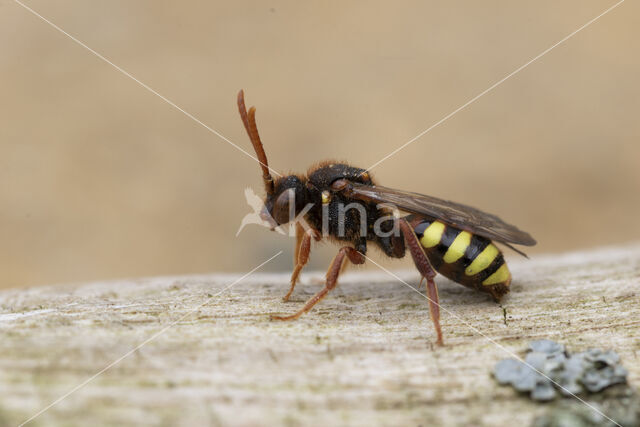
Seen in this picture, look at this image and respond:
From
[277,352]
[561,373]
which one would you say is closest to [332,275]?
[277,352]

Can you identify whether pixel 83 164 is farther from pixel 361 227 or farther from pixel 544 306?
pixel 544 306

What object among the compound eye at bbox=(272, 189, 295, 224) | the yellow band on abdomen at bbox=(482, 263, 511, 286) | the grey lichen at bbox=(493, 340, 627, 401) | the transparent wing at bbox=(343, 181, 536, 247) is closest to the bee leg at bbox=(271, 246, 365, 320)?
the transparent wing at bbox=(343, 181, 536, 247)

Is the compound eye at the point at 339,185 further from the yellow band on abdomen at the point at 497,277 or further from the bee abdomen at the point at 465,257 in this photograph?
the yellow band on abdomen at the point at 497,277

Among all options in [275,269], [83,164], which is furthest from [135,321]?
[83,164]

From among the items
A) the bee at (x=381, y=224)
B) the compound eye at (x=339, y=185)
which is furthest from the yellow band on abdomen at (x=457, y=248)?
the compound eye at (x=339, y=185)

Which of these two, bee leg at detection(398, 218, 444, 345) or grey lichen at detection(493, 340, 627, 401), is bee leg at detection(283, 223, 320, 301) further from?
grey lichen at detection(493, 340, 627, 401)
